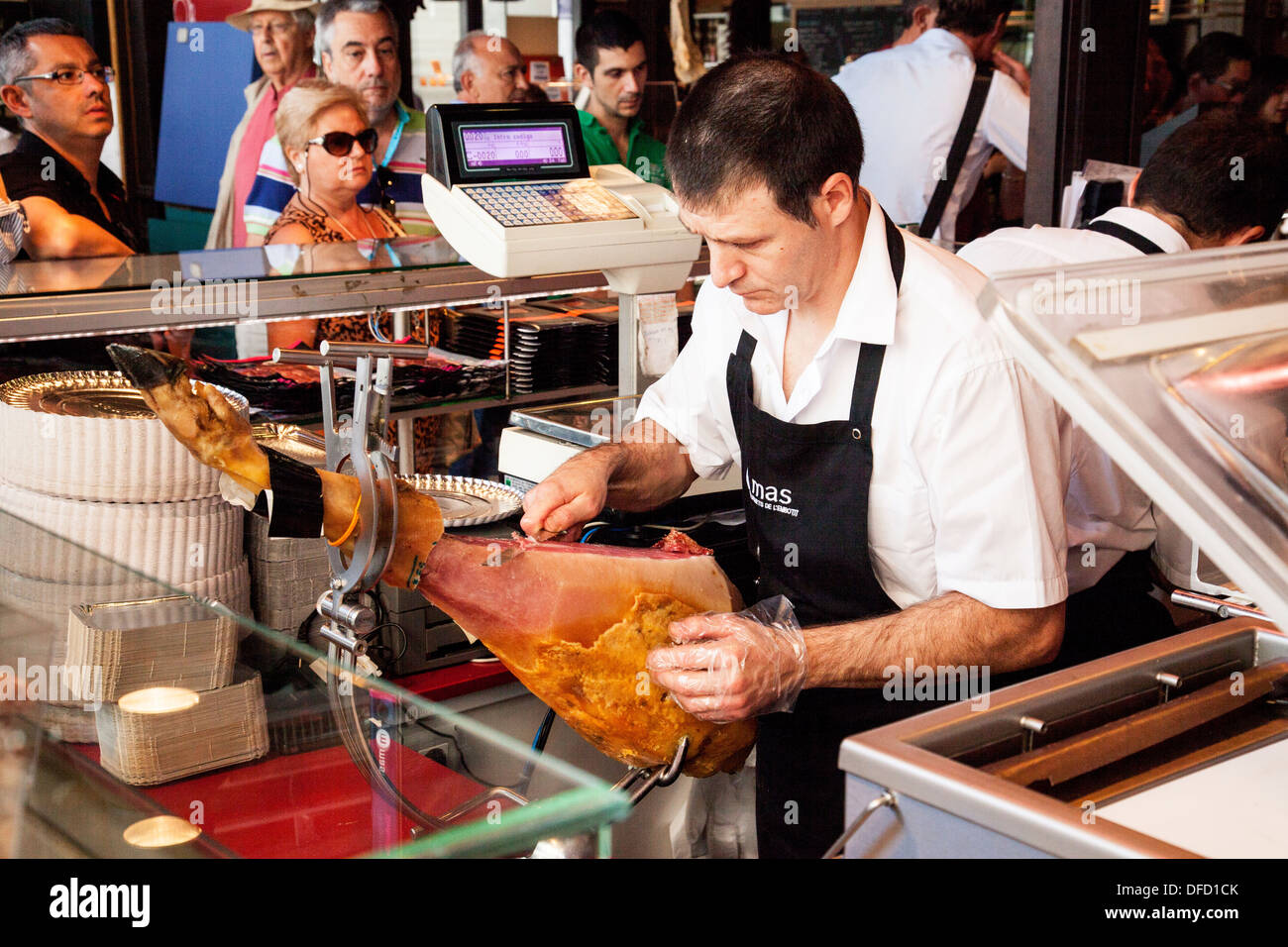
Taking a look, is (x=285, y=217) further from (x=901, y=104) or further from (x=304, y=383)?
(x=901, y=104)

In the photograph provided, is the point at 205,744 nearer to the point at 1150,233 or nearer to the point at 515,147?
the point at 515,147

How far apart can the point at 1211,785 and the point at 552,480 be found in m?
1.14

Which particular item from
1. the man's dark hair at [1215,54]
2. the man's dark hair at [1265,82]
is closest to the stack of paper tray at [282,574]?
the man's dark hair at [1265,82]

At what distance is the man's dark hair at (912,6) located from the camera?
14.3 feet

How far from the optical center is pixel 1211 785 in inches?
49.8

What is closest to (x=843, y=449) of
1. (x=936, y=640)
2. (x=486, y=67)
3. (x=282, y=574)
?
(x=936, y=640)

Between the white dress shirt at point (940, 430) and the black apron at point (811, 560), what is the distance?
0.10ft

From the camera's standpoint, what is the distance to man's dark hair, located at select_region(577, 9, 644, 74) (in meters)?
4.82

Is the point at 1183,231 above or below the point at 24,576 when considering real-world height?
above

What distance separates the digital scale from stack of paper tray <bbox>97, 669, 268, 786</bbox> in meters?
1.07

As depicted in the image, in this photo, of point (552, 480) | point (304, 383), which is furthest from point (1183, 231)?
point (304, 383)

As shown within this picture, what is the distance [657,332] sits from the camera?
2.94 meters

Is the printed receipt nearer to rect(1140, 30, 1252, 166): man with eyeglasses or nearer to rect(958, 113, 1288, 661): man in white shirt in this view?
rect(958, 113, 1288, 661): man in white shirt

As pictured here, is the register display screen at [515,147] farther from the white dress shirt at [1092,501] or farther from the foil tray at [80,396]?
the white dress shirt at [1092,501]
